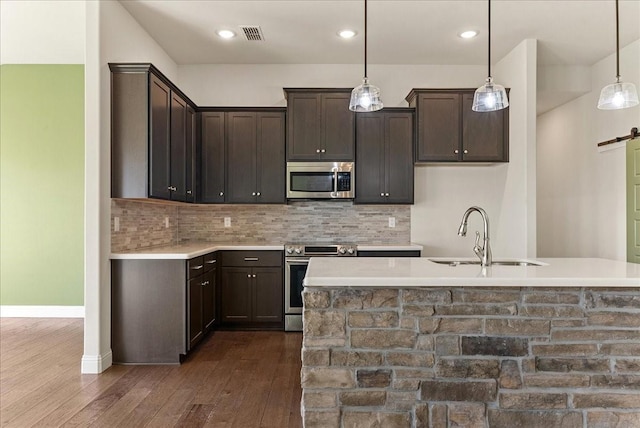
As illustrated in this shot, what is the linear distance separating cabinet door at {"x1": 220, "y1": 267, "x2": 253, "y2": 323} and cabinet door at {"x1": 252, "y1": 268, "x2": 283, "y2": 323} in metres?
0.07

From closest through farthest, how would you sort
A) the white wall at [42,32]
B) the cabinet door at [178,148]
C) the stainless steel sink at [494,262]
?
the stainless steel sink at [494,262]
the white wall at [42,32]
the cabinet door at [178,148]

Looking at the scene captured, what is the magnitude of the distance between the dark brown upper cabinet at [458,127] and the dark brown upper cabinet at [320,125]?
0.77 m

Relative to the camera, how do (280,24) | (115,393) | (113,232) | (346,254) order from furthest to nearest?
1. (346,254)
2. (280,24)
3. (113,232)
4. (115,393)

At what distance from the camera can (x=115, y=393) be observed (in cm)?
285

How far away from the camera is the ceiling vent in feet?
13.0

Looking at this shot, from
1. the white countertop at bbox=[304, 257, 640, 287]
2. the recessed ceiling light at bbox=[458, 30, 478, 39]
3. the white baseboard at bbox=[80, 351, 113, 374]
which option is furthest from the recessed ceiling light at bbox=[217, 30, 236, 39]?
the white baseboard at bbox=[80, 351, 113, 374]

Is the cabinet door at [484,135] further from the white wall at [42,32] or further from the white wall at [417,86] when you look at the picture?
the white wall at [42,32]

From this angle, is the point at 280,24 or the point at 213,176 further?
the point at 213,176

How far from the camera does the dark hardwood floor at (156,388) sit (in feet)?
8.22

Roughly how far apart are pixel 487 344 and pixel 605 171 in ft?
12.1

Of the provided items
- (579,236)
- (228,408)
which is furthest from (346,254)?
(579,236)

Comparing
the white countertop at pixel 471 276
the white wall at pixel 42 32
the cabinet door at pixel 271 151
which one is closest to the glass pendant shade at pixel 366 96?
the white countertop at pixel 471 276

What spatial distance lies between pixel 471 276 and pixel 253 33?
321cm

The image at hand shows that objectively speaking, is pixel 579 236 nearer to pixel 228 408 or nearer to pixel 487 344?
pixel 487 344
